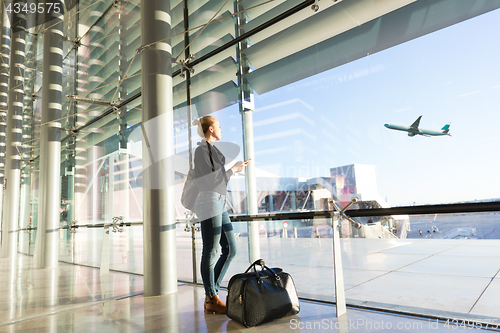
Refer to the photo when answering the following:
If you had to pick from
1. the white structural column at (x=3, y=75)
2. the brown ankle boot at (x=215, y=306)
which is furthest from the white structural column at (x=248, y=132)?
the white structural column at (x=3, y=75)

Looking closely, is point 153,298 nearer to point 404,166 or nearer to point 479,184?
point 404,166

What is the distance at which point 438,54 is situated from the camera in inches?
93.7

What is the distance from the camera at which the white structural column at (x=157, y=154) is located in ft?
10.9

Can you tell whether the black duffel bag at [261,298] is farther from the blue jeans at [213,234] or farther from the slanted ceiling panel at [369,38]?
the slanted ceiling panel at [369,38]

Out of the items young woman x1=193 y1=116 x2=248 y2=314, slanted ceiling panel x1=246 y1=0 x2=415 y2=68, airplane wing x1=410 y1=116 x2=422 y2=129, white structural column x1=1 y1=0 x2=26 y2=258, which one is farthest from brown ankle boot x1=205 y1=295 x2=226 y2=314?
white structural column x1=1 y1=0 x2=26 y2=258

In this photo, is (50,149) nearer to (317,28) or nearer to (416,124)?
(317,28)

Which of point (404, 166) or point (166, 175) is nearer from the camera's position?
point (404, 166)

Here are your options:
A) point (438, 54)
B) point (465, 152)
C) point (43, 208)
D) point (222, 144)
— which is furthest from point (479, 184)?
point (43, 208)

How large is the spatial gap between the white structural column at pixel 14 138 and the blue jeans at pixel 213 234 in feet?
28.4

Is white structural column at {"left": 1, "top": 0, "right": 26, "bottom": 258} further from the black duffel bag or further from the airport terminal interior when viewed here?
the black duffel bag

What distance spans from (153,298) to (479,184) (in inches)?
110

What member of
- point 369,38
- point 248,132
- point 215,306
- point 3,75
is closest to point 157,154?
point 248,132

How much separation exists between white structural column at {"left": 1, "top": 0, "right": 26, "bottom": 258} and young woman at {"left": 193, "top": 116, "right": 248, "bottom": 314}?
8643mm

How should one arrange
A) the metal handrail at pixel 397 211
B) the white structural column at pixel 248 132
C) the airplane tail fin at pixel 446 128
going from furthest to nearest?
the white structural column at pixel 248 132 → the airplane tail fin at pixel 446 128 → the metal handrail at pixel 397 211
